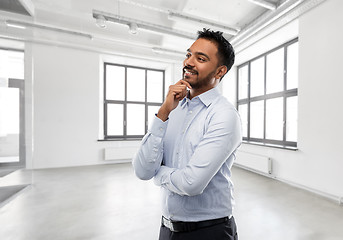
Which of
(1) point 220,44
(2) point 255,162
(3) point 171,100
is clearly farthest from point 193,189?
(2) point 255,162

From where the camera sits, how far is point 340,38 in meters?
2.96

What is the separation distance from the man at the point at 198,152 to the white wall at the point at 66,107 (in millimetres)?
4950

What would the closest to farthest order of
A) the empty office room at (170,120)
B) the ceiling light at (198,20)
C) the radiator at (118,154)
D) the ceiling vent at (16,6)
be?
the empty office room at (170,120) < the ceiling vent at (16,6) < the ceiling light at (198,20) < the radiator at (118,154)

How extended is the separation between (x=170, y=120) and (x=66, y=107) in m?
5.02

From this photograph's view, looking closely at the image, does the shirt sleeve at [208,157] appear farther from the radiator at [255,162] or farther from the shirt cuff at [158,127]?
the radiator at [255,162]

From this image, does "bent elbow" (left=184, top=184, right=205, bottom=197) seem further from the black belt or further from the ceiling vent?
the ceiling vent

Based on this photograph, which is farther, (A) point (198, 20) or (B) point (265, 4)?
(A) point (198, 20)

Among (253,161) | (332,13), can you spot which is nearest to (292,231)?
(253,161)

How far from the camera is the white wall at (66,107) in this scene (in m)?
4.78

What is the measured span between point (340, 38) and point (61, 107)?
6.30 metres

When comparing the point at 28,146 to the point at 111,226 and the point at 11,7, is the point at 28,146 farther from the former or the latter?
the point at 111,226

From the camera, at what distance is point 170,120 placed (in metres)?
0.97

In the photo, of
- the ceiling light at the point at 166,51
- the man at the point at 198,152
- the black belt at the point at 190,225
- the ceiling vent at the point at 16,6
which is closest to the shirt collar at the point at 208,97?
the man at the point at 198,152

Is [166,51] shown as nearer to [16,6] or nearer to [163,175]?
[16,6]
